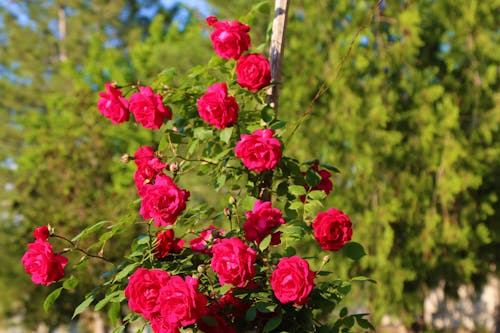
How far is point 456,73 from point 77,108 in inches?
288

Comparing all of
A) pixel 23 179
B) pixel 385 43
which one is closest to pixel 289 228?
pixel 385 43

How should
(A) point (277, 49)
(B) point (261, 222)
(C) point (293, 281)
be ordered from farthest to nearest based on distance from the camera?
(A) point (277, 49) → (B) point (261, 222) → (C) point (293, 281)

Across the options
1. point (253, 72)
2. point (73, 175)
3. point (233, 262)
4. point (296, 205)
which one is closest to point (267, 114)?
point (253, 72)

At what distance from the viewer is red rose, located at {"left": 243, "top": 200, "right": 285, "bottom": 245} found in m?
2.28

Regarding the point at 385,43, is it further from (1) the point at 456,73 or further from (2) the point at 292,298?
(2) the point at 292,298

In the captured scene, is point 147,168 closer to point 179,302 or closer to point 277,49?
point 179,302

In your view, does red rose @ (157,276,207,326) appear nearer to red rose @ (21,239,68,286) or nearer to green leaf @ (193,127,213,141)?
red rose @ (21,239,68,286)

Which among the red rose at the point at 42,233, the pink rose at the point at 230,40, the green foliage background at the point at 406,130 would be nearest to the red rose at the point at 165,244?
the red rose at the point at 42,233

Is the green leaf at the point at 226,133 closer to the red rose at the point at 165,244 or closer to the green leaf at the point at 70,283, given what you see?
the red rose at the point at 165,244

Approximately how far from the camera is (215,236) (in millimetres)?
2439

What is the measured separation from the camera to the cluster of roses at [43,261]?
2.26m

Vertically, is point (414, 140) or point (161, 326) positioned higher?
point (414, 140)

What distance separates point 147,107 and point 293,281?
100 cm

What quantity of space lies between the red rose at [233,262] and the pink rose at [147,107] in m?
0.76
